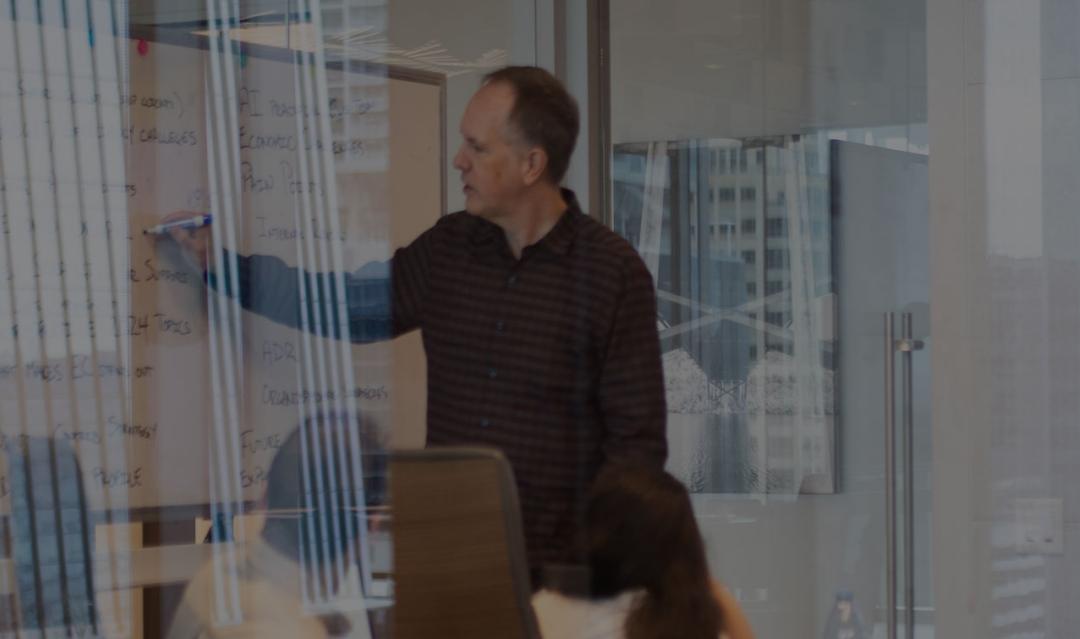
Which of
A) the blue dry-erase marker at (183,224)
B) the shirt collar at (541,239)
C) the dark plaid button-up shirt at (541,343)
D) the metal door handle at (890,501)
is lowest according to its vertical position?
the metal door handle at (890,501)

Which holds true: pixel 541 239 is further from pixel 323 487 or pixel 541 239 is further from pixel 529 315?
pixel 323 487

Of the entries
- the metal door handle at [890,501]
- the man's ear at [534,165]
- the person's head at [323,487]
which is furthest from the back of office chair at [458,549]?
the metal door handle at [890,501]

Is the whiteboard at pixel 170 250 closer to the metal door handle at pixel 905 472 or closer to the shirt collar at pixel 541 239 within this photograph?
the shirt collar at pixel 541 239

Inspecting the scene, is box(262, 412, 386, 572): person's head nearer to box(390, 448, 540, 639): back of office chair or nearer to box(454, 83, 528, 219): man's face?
box(390, 448, 540, 639): back of office chair

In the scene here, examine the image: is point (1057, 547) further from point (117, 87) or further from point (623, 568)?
point (117, 87)

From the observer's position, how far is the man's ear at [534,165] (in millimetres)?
2527

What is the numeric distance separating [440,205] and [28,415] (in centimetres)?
103

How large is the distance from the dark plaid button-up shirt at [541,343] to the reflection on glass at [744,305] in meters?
0.63

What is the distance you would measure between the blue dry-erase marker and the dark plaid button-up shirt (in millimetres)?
147

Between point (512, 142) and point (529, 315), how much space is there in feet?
0.99

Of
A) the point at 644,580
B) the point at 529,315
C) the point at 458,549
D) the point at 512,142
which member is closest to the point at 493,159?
the point at 512,142

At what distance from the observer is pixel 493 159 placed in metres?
2.53

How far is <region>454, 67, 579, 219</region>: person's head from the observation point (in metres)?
2.51

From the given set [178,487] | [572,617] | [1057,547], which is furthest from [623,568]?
[1057,547]
